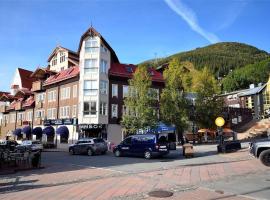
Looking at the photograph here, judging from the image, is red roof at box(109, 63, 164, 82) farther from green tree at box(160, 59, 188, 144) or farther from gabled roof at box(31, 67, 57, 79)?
gabled roof at box(31, 67, 57, 79)

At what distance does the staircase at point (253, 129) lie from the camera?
51984 millimetres

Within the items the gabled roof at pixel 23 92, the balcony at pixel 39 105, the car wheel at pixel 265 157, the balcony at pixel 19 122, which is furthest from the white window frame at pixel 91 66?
the car wheel at pixel 265 157

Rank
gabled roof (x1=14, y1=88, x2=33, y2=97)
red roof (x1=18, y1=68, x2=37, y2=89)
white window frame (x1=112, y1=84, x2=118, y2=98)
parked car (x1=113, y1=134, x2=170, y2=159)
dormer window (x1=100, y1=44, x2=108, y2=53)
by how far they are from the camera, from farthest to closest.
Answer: red roof (x1=18, y1=68, x2=37, y2=89)
gabled roof (x1=14, y1=88, x2=33, y2=97)
white window frame (x1=112, y1=84, x2=118, y2=98)
dormer window (x1=100, y1=44, x2=108, y2=53)
parked car (x1=113, y1=134, x2=170, y2=159)

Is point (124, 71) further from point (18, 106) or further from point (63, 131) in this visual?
point (18, 106)

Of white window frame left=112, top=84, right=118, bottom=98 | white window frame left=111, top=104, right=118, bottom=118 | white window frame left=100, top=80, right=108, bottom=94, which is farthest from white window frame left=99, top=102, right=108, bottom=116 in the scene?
white window frame left=112, top=84, right=118, bottom=98

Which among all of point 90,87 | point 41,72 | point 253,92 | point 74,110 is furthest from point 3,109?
point 253,92

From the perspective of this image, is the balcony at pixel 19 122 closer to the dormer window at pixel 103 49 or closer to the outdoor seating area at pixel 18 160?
the dormer window at pixel 103 49

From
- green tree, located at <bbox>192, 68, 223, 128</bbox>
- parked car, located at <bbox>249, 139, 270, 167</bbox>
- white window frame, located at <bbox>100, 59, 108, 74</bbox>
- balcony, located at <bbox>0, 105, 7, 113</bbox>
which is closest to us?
parked car, located at <bbox>249, 139, 270, 167</bbox>

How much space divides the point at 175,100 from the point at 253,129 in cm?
2072

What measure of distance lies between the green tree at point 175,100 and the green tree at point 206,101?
264 cm

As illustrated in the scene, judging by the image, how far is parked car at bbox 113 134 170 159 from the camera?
25.9 metres

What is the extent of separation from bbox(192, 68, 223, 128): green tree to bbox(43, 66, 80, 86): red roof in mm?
18149

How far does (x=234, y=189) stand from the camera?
38.5 ft

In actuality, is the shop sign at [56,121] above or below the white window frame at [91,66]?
below
